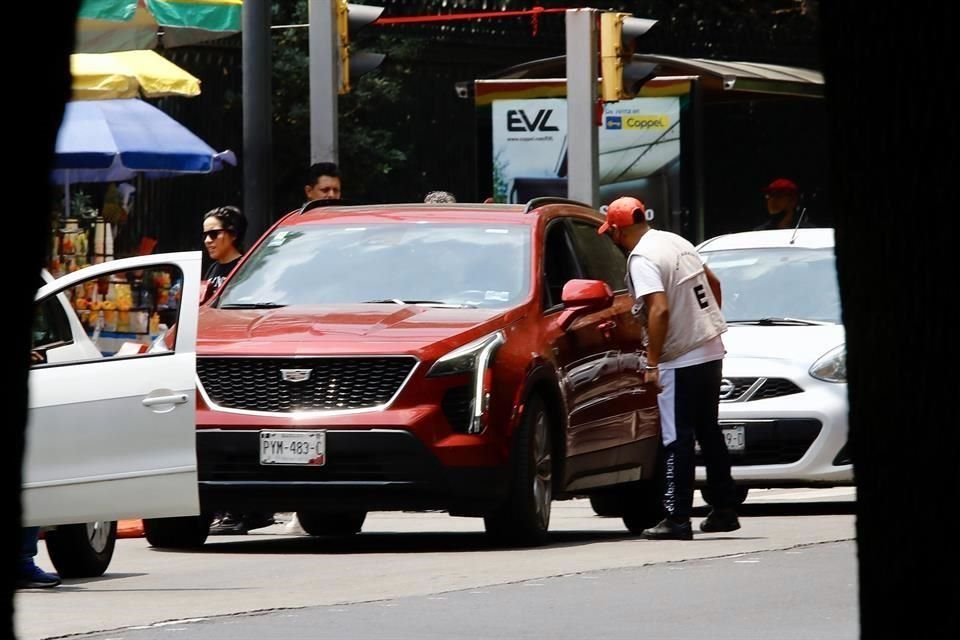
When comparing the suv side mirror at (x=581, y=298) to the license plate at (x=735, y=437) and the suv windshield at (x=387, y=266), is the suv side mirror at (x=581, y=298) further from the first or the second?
the license plate at (x=735, y=437)

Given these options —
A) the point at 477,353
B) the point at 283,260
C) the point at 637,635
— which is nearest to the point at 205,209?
the point at 283,260

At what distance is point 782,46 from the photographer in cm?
2806

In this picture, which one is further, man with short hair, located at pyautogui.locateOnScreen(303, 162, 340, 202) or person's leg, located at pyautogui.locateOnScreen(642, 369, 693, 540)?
man with short hair, located at pyautogui.locateOnScreen(303, 162, 340, 202)

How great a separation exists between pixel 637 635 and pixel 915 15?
203 inches

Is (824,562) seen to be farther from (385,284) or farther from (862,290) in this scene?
(862,290)

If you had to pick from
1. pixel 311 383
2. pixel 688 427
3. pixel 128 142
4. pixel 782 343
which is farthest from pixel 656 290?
pixel 128 142

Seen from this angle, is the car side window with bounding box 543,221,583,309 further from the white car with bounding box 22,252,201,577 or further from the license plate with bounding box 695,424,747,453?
the white car with bounding box 22,252,201,577

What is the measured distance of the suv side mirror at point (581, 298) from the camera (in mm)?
12305

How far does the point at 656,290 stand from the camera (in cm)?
1226

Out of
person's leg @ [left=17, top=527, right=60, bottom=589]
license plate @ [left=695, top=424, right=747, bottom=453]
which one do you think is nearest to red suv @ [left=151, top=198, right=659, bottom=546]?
license plate @ [left=695, top=424, right=747, bottom=453]

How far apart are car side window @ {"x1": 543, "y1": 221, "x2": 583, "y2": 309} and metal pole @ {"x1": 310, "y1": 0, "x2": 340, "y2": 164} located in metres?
3.19

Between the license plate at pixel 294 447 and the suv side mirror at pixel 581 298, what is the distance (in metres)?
1.60

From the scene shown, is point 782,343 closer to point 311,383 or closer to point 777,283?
point 777,283

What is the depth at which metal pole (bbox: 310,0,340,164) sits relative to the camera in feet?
52.3
